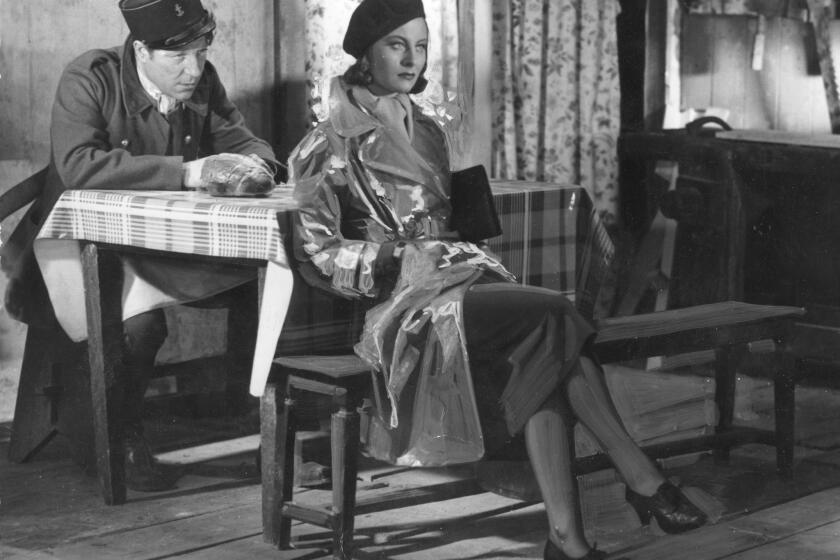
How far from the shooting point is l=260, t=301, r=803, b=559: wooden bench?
11.2 ft

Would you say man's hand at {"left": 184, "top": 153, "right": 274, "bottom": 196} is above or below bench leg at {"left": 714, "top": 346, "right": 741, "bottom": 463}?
above

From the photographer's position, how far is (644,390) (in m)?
4.46

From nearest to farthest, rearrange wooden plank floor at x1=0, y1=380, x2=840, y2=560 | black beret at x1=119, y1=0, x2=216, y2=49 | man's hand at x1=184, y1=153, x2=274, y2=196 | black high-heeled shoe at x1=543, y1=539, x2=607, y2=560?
1. black high-heeled shoe at x1=543, y1=539, x2=607, y2=560
2. wooden plank floor at x1=0, y1=380, x2=840, y2=560
3. man's hand at x1=184, y1=153, x2=274, y2=196
4. black beret at x1=119, y1=0, x2=216, y2=49

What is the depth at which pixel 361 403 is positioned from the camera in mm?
3457

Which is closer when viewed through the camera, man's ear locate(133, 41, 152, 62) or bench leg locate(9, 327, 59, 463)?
man's ear locate(133, 41, 152, 62)

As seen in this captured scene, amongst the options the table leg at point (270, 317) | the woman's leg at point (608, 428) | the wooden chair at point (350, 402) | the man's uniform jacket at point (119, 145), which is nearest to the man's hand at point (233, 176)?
the man's uniform jacket at point (119, 145)

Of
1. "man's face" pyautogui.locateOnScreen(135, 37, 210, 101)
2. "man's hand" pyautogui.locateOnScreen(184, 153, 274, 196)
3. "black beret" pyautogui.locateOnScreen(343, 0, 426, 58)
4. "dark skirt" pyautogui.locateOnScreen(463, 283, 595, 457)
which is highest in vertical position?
"black beret" pyautogui.locateOnScreen(343, 0, 426, 58)

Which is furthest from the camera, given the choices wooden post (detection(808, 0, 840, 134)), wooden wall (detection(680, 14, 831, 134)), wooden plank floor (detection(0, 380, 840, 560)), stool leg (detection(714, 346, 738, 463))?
wooden wall (detection(680, 14, 831, 134))

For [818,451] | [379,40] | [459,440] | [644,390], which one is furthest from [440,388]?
[818,451]

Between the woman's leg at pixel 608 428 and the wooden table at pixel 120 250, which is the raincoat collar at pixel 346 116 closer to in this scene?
the wooden table at pixel 120 250

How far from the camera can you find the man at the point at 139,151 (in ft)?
13.3

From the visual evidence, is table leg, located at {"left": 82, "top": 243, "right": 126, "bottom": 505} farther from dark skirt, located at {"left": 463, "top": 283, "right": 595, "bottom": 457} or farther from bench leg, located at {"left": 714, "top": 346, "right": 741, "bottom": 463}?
bench leg, located at {"left": 714, "top": 346, "right": 741, "bottom": 463}

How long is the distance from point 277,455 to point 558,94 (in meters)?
3.13

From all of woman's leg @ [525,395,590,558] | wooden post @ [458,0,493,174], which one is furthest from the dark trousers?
wooden post @ [458,0,493,174]
